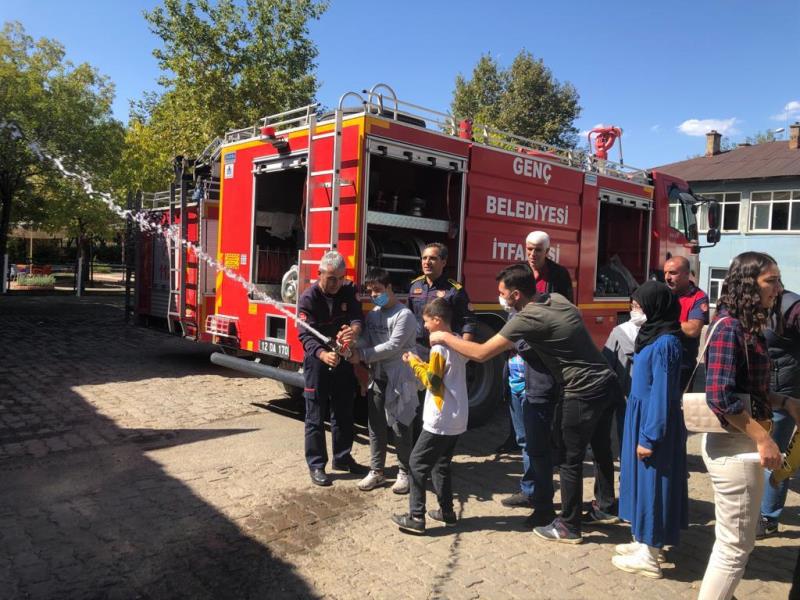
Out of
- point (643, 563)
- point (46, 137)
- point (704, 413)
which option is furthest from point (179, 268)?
point (46, 137)

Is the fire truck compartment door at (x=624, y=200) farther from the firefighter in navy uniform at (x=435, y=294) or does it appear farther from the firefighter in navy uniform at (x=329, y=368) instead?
the firefighter in navy uniform at (x=329, y=368)

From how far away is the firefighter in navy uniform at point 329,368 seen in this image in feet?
15.8

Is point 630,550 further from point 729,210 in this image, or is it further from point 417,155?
point 729,210

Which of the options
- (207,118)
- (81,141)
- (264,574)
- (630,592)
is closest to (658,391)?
(630,592)

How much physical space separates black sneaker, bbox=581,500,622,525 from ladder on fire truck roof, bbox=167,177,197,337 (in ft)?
16.7

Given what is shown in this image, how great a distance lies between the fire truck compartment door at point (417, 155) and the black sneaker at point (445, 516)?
10.1ft

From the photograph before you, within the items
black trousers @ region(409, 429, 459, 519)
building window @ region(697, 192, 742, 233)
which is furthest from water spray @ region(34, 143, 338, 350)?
building window @ region(697, 192, 742, 233)

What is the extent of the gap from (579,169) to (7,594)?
6956 millimetres

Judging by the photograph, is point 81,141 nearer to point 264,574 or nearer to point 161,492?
point 161,492

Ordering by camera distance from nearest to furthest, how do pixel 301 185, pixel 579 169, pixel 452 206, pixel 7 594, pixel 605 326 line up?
pixel 7 594
pixel 452 206
pixel 301 185
pixel 579 169
pixel 605 326

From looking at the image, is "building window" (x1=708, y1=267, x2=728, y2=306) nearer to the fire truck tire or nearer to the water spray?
the fire truck tire

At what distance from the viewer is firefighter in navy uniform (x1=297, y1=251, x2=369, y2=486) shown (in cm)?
480

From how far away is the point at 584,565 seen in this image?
3621 millimetres

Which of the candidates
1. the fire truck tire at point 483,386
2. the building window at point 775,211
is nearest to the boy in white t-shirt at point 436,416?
the fire truck tire at point 483,386
